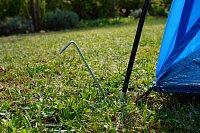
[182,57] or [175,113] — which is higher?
[182,57]

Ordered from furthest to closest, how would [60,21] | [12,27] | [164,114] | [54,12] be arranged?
1. [54,12]
2. [60,21]
3. [12,27]
4. [164,114]

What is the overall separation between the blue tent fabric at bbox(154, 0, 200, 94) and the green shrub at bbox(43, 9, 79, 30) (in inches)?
424

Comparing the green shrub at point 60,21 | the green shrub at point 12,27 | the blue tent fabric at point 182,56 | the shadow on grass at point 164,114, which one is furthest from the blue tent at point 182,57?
the green shrub at point 60,21

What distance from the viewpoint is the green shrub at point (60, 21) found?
12188 mm

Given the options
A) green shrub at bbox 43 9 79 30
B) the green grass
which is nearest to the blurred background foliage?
green shrub at bbox 43 9 79 30

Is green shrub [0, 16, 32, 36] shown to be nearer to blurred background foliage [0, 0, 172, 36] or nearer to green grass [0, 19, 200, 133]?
blurred background foliage [0, 0, 172, 36]

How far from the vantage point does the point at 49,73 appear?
2758 mm

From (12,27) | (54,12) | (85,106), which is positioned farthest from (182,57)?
(54,12)

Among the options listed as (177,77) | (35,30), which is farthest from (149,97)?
(35,30)

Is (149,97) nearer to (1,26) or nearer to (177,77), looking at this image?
(177,77)

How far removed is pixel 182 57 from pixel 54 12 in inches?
467

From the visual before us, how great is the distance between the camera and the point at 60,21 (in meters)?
12.2

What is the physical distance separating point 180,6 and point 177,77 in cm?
39

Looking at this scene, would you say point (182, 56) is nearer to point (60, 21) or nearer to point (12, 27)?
point (12, 27)
